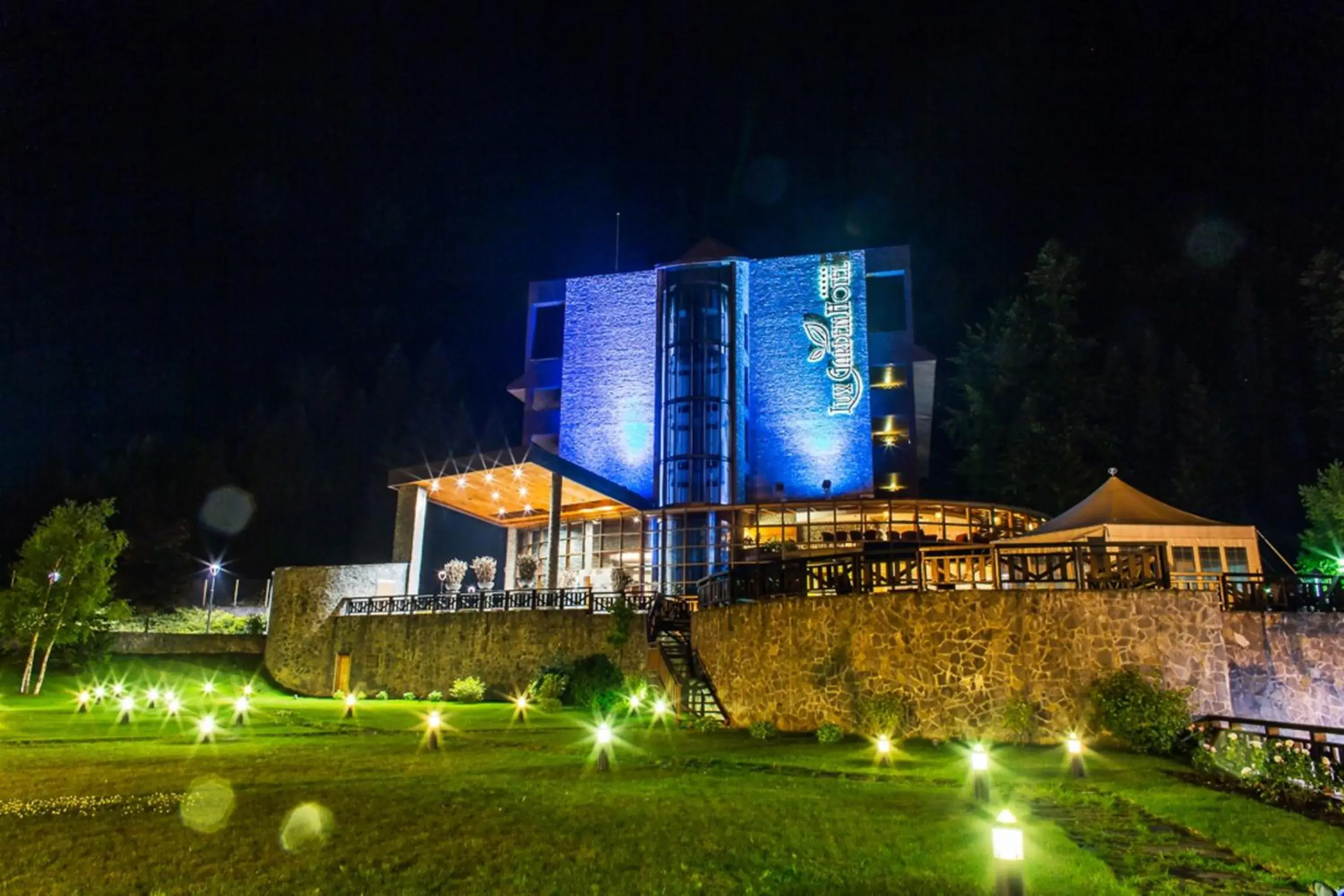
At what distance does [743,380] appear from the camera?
1489 inches

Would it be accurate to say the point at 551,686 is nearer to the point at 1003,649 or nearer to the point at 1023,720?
the point at 1003,649

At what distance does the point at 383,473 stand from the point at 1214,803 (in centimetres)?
5753

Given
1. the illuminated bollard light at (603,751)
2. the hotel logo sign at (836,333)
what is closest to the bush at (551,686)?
the illuminated bollard light at (603,751)

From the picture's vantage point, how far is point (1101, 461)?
43.9 metres

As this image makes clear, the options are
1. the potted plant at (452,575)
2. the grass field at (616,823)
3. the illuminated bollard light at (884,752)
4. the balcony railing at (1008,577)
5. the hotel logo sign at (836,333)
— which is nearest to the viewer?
the grass field at (616,823)

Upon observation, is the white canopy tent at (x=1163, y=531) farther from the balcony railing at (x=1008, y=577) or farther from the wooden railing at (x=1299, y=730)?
the wooden railing at (x=1299, y=730)

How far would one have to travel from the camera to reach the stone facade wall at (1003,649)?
12.6 meters

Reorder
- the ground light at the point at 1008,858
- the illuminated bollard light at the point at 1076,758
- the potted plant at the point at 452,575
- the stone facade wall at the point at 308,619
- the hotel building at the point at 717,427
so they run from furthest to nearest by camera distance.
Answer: the hotel building at the point at 717,427
the potted plant at the point at 452,575
the stone facade wall at the point at 308,619
the illuminated bollard light at the point at 1076,758
the ground light at the point at 1008,858

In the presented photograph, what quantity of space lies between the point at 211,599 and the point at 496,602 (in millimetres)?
25746

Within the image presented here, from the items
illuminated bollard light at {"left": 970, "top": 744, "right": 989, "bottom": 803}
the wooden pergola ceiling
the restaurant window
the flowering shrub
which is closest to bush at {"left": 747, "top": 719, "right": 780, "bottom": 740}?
illuminated bollard light at {"left": 970, "top": 744, "right": 989, "bottom": 803}

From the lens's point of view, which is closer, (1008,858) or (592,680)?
(1008,858)

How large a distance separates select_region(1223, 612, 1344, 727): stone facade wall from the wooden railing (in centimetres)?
374

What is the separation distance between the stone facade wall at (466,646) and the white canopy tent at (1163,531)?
37.0 feet

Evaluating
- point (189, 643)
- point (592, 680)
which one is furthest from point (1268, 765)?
point (189, 643)
